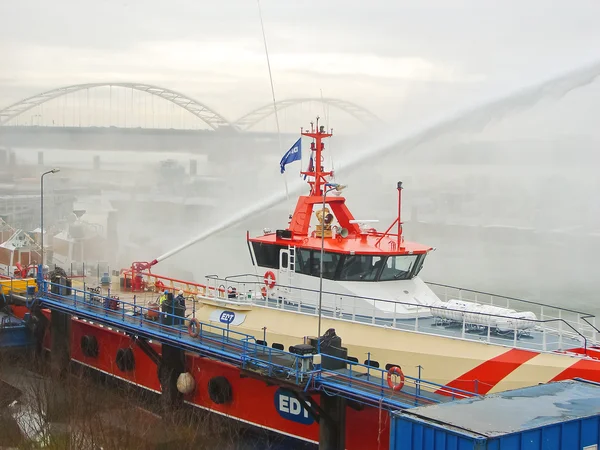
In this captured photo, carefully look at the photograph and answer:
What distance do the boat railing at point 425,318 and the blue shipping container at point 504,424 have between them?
336 centimetres

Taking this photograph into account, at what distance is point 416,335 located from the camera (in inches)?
787

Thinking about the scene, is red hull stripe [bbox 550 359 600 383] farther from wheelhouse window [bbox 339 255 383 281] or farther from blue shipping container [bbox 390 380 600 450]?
wheelhouse window [bbox 339 255 383 281]

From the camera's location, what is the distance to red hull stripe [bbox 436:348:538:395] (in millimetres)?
Answer: 18344

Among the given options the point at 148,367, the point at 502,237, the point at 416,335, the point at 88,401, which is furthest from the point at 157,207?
the point at 416,335

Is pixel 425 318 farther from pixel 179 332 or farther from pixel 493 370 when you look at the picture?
pixel 179 332

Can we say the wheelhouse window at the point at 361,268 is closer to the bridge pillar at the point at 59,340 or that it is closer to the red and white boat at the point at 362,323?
the red and white boat at the point at 362,323

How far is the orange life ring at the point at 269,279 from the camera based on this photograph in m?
24.0

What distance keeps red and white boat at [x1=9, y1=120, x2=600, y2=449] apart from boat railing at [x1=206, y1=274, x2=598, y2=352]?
0.04 m

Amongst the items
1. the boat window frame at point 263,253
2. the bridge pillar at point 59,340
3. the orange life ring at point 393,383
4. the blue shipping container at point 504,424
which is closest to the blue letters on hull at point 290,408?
the orange life ring at point 393,383

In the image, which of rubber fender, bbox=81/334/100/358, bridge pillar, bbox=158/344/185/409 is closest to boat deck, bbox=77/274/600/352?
bridge pillar, bbox=158/344/185/409

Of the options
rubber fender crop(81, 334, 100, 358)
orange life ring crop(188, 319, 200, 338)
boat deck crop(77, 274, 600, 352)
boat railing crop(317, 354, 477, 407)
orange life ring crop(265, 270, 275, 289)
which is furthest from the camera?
rubber fender crop(81, 334, 100, 358)

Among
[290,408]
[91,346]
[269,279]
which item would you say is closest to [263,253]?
[269,279]

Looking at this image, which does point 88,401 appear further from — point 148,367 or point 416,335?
point 416,335

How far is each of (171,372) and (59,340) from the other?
7.01 m
